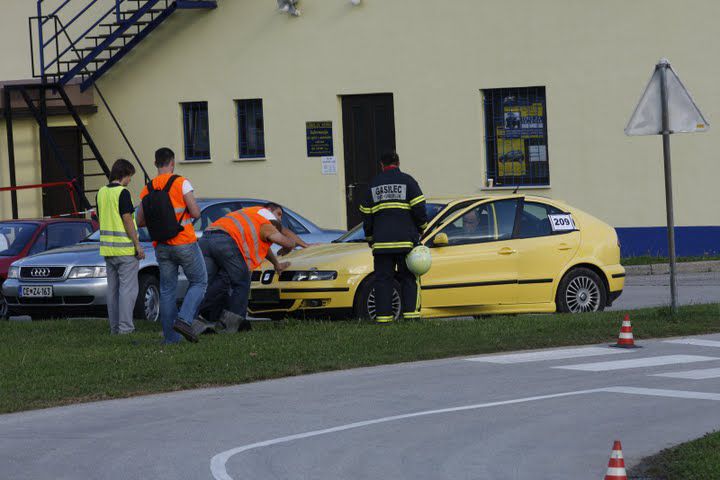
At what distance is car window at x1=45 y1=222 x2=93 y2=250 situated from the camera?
19.8m

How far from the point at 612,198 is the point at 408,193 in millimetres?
10355

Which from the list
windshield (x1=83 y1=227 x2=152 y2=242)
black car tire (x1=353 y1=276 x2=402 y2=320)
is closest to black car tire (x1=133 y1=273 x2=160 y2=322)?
windshield (x1=83 y1=227 x2=152 y2=242)

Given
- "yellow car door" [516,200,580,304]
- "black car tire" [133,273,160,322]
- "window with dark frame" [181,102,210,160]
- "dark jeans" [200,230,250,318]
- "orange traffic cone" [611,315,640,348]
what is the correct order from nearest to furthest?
"orange traffic cone" [611,315,640,348] < "dark jeans" [200,230,250,318] < "yellow car door" [516,200,580,304] < "black car tire" [133,273,160,322] < "window with dark frame" [181,102,210,160]

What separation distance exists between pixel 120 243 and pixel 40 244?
14.5ft

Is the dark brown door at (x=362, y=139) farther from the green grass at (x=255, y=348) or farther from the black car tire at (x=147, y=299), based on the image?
the green grass at (x=255, y=348)

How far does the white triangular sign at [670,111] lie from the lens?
1482 cm

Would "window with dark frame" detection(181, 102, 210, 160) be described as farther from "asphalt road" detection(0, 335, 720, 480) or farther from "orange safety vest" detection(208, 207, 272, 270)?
"asphalt road" detection(0, 335, 720, 480)

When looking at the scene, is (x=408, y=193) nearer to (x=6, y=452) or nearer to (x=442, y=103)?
(x=6, y=452)

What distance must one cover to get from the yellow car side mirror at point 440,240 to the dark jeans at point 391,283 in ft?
2.07

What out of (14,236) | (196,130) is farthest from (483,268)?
(196,130)

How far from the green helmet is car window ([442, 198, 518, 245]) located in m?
1.12

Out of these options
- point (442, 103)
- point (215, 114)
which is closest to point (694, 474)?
point (442, 103)

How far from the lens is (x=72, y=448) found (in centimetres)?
920

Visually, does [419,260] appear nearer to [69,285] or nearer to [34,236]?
[69,285]
